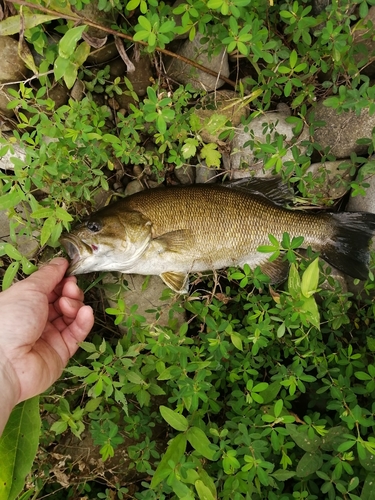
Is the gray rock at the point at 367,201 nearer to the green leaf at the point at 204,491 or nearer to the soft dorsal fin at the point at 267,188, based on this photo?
the soft dorsal fin at the point at 267,188

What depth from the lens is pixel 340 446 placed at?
219cm

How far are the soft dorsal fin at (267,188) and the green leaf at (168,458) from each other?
1584 mm

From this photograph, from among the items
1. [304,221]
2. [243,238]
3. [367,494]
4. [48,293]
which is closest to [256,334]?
[243,238]

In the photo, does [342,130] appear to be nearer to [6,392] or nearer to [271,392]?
[271,392]

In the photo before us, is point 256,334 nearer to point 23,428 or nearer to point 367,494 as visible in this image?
point 367,494

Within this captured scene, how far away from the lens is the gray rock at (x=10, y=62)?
270cm

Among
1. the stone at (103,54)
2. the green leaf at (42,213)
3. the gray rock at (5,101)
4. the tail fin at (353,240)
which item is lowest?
the tail fin at (353,240)

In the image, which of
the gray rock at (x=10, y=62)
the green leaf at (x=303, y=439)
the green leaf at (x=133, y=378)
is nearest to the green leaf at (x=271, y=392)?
the green leaf at (x=303, y=439)

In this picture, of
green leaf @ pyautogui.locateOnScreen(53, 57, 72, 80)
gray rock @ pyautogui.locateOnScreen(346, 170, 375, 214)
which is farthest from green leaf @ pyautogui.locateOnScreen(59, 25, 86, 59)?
gray rock @ pyautogui.locateOnScreen(346, 170, 375, 214)

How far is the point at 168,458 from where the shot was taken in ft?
7.12

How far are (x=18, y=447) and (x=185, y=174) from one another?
2.03 metres

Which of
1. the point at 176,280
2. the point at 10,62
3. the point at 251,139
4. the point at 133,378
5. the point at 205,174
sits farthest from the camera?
the point at 205,174

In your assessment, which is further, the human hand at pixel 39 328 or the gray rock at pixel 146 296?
the gray rock at pixel 146 296

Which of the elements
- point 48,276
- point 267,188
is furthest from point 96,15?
point 48,276
